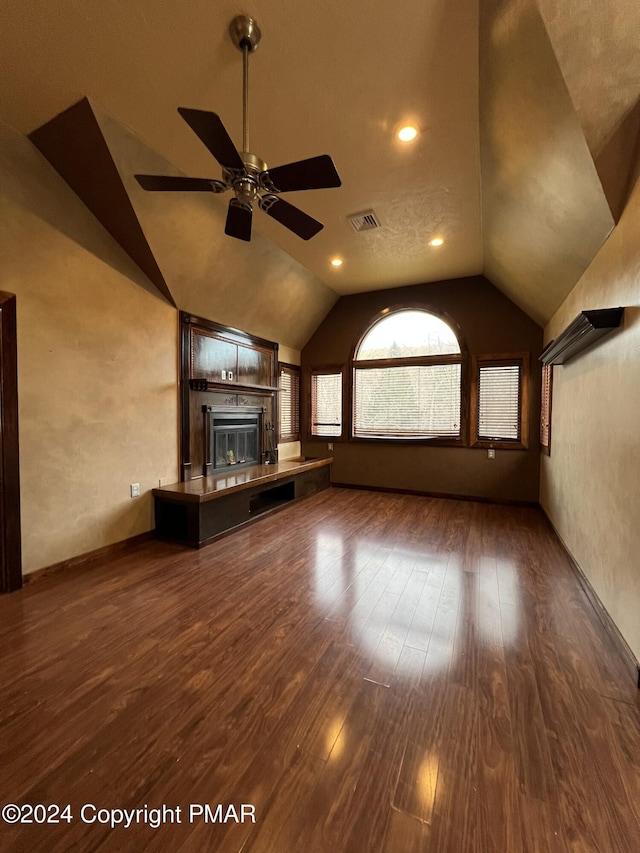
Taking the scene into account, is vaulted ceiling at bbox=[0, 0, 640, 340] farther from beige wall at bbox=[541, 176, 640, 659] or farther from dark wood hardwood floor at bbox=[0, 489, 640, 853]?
dark wood hardwood floor at bbox=[0, 489, 640, 853]

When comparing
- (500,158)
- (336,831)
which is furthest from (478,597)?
(500,158)

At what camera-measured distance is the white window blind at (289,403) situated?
6297 millimetres

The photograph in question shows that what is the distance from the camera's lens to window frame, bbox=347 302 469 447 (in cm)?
539

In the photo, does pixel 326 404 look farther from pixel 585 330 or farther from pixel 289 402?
pixel 585 330

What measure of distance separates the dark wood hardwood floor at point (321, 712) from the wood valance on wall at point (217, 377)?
1.80 meters

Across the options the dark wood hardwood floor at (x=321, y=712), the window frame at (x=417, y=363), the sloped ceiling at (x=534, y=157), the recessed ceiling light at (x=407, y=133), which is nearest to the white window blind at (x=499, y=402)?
the window frame at (x=417, y=363)

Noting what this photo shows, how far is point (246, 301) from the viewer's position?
4.76 meters

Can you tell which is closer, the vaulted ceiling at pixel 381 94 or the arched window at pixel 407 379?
the vaulted ceiling at pixel 381 94

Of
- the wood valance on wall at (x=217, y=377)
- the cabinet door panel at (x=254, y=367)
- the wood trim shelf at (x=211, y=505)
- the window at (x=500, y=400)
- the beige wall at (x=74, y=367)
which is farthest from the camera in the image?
the cabinet door panel at (x=254, y=367)

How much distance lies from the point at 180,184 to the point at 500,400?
4822 millimetres

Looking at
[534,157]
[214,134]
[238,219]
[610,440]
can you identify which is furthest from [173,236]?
[610,440]

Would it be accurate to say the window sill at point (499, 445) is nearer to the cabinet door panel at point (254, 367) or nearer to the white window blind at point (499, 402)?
the white window blind at point (499, 402)

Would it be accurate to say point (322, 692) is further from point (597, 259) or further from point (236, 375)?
point (236, 375)

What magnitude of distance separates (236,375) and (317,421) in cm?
206
